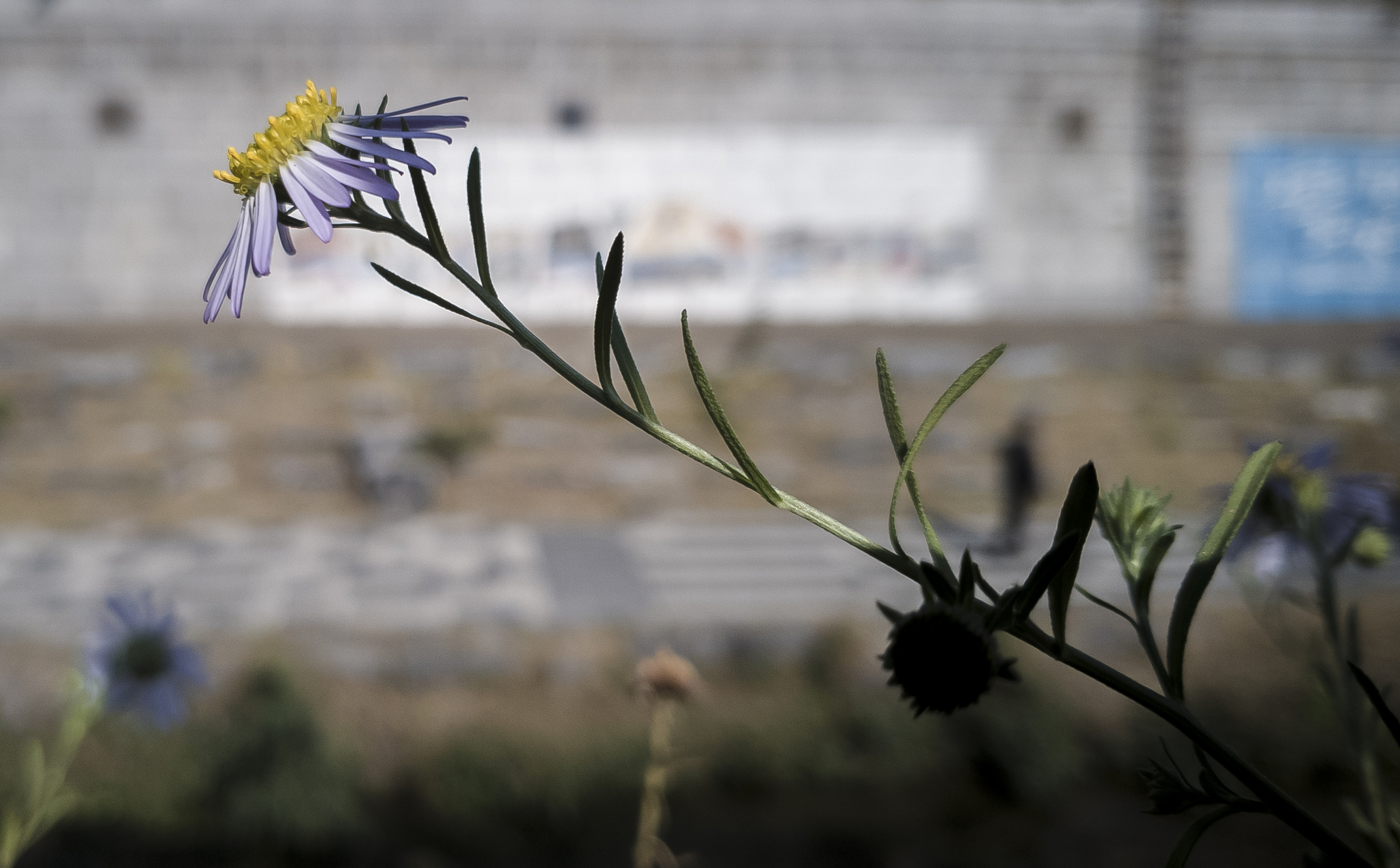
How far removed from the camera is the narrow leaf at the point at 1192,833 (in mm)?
182

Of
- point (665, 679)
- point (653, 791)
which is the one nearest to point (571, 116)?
point (665, 679)

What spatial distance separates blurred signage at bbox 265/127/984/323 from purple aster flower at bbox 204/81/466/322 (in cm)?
585

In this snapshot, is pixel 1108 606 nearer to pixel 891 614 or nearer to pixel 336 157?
pixel 891 614

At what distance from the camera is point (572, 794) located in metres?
2.11

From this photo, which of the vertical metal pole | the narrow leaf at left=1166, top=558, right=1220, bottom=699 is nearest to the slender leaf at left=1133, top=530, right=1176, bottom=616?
the narrow leaf at left=1166, top=558, right=1220, bottom=699

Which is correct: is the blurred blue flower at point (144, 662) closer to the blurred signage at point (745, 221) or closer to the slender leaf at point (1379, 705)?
the slender leaf at point (1379, 705)

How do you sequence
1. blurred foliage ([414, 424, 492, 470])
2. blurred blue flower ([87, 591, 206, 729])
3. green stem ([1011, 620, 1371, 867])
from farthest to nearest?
1. blurred foliage ([414, 424, 492, 470])
2. blurred blue flower ([87, 591, 206, 729])
3. green stem ([1011, 620, 1371, 867])

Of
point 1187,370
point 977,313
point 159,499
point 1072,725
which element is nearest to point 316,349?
point 159,499

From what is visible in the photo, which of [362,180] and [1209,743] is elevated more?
[362,180]

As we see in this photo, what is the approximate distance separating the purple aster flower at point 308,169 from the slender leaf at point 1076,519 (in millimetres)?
146

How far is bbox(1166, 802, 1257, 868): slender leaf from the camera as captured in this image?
182mm

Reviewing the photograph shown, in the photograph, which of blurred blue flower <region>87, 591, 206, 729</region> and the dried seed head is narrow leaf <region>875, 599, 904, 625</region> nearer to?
the dried seed head

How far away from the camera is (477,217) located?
216 mm

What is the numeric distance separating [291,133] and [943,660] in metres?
0.20
